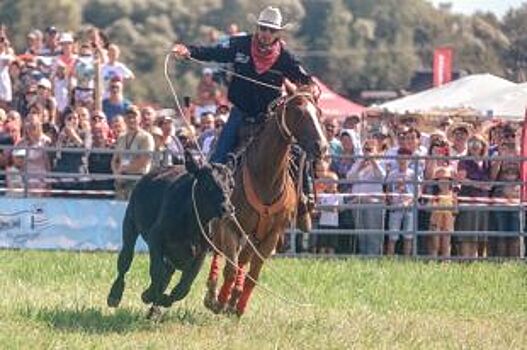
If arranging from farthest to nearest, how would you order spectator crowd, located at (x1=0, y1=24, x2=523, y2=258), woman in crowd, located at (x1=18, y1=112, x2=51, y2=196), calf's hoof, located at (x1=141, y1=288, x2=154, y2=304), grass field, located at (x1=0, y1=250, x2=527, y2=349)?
1. woman in crowd, located at (x1=18, y1=112, x2=51, y2=196)
2. spectator crowd, located at (x1=0, y1=24, x2=523, y2=258)
3. calf's hoof, located at (x1=141, y1=288, x2=154, y2=304)
4. grass field, located at (x1=0, y1=250, x2=527, y2=349)

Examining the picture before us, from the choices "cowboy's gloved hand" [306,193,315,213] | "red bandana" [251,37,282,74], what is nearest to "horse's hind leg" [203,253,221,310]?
"cowboy's gloved hand" [306,193,315,213]

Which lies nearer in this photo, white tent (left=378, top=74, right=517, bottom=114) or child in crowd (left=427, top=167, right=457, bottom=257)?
child in crowd (left=427, top=167, right=457, bottom=257)

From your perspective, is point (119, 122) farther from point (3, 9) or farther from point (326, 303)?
point (3, 9)

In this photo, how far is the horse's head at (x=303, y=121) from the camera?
1227cm

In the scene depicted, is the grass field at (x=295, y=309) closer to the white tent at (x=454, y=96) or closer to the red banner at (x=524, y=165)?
the red banner at (x=524, y=165)

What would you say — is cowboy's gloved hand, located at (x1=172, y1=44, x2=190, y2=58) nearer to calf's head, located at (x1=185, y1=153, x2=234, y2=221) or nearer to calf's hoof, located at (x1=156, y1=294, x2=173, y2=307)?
calf's head, located at (x1=185, y1=153, x2=234, y2=221)

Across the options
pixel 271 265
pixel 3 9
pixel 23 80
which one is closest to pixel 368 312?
pixel 271 265

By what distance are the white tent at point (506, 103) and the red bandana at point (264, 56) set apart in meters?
12.5

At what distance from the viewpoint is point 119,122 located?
20625 mm

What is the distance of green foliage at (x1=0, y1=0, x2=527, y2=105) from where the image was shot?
57938 mm

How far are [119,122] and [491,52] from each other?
1587 inches

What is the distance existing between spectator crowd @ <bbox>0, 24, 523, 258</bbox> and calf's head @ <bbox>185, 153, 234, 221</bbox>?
20.8 ft

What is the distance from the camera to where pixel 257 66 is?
13102 millimetres

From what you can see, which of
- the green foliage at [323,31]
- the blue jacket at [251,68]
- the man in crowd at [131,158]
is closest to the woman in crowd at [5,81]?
the man in crowd at [131,158]
